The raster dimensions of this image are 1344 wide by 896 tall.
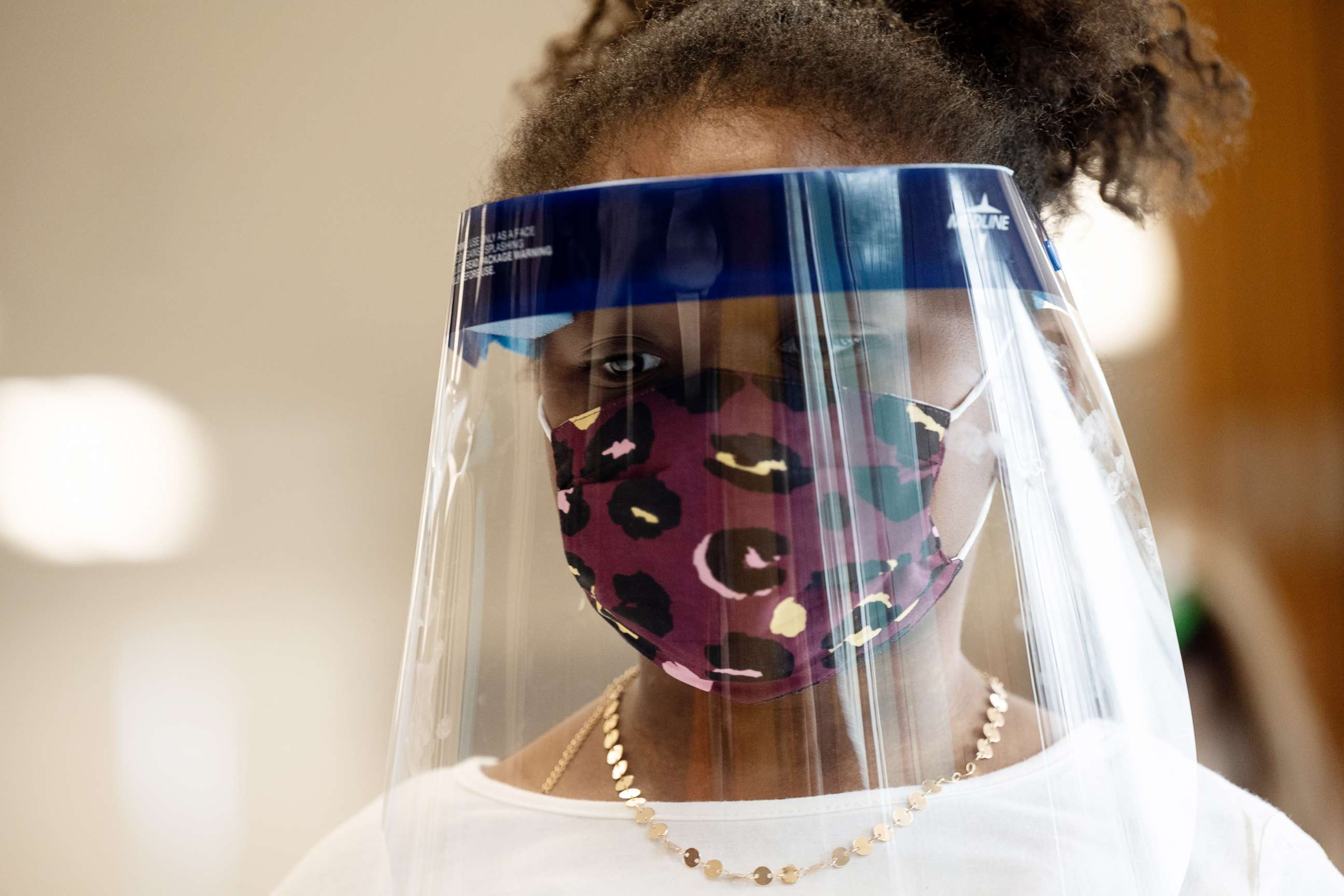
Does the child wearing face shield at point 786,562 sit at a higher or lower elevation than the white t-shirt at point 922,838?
higher

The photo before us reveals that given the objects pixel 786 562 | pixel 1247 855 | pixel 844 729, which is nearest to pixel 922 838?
pixel 844 729

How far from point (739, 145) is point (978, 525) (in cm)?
32

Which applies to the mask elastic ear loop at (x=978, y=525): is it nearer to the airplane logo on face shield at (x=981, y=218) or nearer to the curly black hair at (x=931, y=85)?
the airplane logo on face shield at (x=981, y=218)

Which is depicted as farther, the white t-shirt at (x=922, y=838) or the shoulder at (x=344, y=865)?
the shoulder at (x=344, y=865)

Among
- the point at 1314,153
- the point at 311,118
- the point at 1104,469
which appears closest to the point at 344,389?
the point at 311,118

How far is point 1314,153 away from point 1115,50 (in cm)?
81

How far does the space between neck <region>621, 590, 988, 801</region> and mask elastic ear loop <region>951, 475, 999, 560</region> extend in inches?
1.4

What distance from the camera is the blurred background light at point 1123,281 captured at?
1.33 m

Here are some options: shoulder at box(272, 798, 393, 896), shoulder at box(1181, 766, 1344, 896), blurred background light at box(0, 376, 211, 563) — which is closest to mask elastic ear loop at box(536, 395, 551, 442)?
shoulder at box(272, 798, 393, 896)

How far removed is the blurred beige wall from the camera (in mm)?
1319

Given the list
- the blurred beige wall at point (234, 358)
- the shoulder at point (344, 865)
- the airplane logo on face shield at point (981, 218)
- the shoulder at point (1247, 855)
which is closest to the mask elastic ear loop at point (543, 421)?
the airplane logo on face shield at point (981, 218)

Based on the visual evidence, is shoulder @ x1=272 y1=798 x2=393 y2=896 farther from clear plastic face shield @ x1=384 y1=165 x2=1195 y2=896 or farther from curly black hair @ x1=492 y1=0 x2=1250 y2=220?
curly black hair @ x1=492 y1=0 x2=1250 y2=220

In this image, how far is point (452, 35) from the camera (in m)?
1.44

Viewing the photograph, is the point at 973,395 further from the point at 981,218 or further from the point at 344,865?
the point at 344,865
